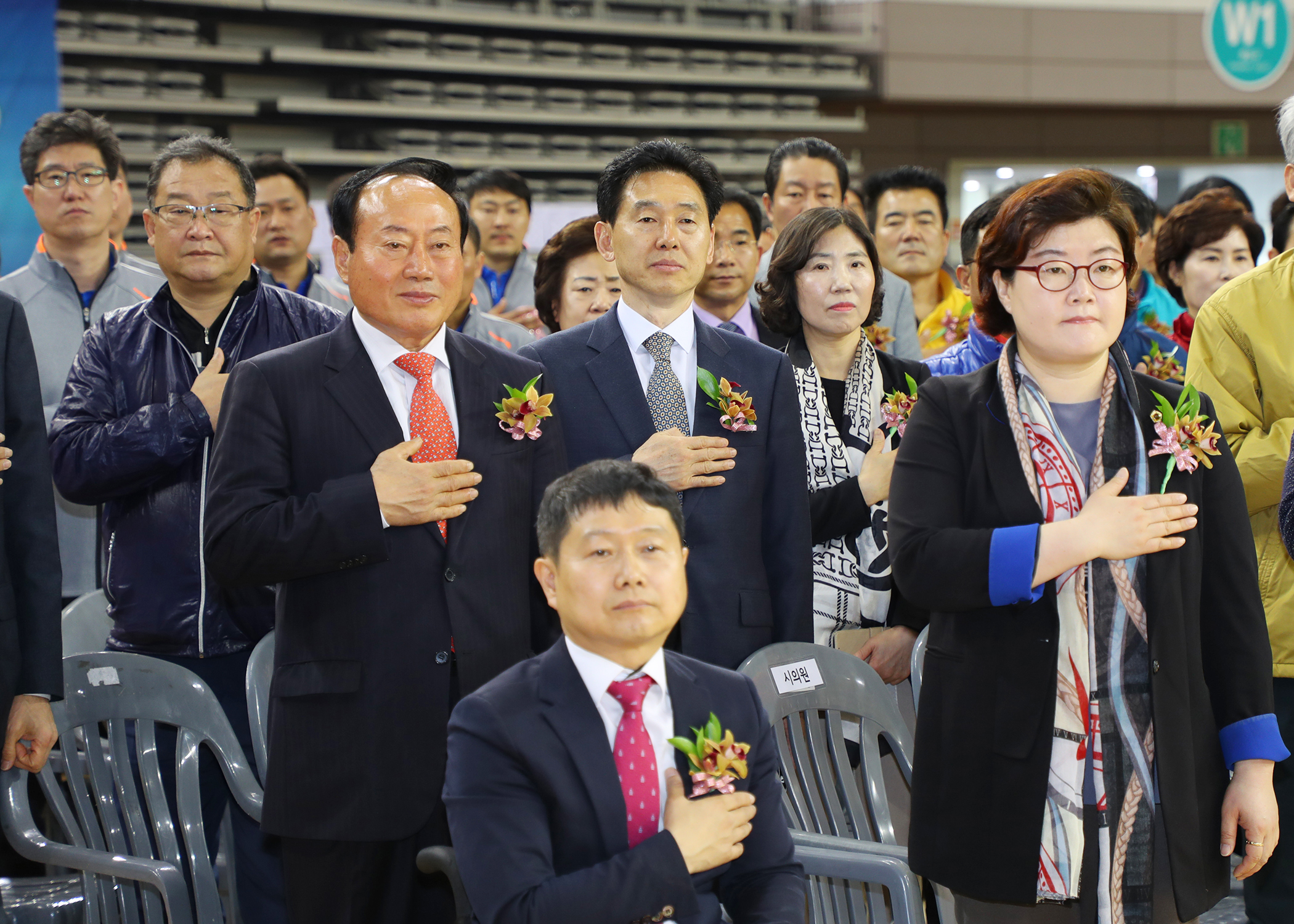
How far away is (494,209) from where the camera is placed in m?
5.14

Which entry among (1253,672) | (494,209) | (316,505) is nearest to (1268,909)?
(1253,672)

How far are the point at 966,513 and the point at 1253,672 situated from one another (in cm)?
46

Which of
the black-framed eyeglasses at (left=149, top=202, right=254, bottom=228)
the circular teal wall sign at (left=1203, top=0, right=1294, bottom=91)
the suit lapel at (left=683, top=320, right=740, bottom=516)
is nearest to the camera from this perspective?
the suit lapel at (left=683, top=320, right=740, bottom=516)

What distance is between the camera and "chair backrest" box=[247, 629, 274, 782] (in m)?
2.39

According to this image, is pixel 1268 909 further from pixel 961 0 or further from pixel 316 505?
pixel 961 0

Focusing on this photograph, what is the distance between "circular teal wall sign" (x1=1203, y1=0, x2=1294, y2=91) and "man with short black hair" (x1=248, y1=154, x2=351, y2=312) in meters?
8.74

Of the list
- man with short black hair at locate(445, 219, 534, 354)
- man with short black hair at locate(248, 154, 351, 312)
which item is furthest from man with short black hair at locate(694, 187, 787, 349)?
man with short black hair at locate(248, 154, 351, 312)

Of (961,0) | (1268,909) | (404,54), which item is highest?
(961,0)

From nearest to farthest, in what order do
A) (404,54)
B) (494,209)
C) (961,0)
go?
(494,209) → (404,54) → (961,0)

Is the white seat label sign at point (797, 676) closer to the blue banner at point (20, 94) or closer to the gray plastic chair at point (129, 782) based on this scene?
the gray plastic chair at point (129, 782)

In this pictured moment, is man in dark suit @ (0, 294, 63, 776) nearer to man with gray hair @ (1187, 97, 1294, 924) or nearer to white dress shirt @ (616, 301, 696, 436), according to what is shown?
white dress shirt @ (616, 301, 696, 436)

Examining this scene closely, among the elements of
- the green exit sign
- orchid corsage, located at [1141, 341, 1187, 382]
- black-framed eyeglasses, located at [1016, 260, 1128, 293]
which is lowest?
orchid corsage, located at [1141, 341, 1187, 382]

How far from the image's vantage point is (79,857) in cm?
211

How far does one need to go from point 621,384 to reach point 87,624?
4.55 feet
